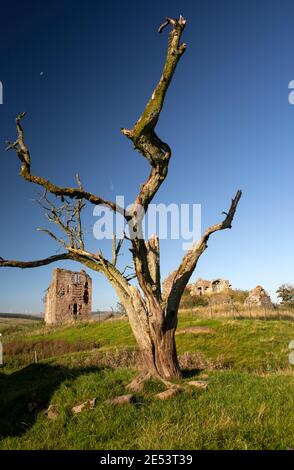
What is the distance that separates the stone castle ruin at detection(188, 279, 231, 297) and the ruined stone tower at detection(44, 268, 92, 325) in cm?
1775

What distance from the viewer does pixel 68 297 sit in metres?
48.8

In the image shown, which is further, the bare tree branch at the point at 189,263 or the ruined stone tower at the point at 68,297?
the ruined stone tower at the point at 68,297

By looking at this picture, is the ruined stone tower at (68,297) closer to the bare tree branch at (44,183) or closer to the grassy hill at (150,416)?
the grassy hill at (150,416)

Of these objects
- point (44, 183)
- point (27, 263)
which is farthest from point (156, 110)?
point (27, 263)

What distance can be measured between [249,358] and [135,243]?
11929 millimetres

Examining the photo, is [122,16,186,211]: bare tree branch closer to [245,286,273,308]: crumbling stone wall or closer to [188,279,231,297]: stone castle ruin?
[245,286,273,308]: crumbling stone wall

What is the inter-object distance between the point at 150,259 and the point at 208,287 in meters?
50.6

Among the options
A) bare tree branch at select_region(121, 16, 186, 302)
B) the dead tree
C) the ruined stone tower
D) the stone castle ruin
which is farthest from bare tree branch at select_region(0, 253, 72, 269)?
the stone castle ruin

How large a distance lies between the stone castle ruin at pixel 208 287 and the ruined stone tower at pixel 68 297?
1775 centimetres

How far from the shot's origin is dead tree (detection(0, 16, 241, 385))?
403 inches

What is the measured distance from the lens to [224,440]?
19.2 ft

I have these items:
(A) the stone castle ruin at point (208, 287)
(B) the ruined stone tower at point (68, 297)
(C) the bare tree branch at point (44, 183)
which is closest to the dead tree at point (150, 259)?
(C) the bare tree branch at point (44, 183)

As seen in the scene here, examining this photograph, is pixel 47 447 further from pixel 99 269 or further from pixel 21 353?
pixel 21 353

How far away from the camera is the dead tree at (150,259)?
10234 mm
